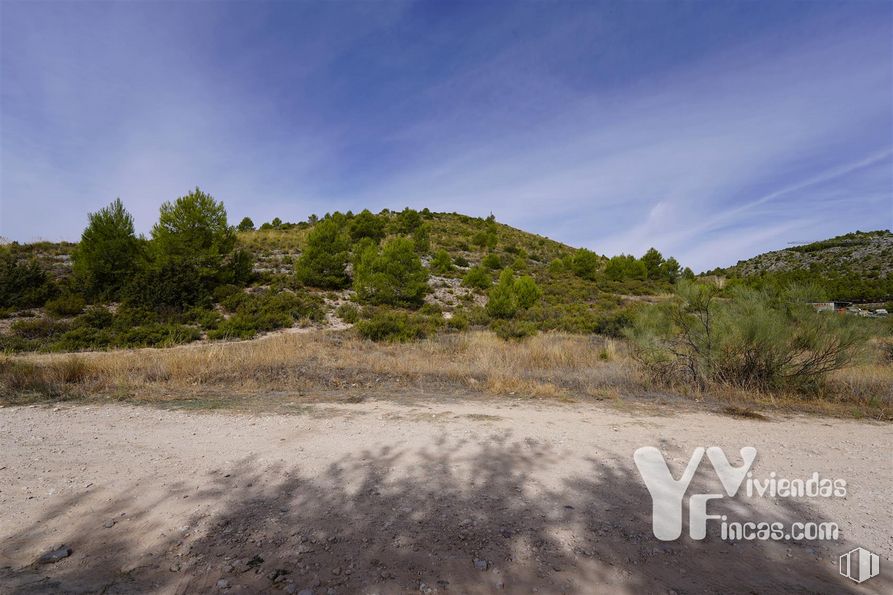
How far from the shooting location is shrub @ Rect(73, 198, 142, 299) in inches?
709

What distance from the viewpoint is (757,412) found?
607 cm

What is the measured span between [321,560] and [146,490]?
6.10 ft

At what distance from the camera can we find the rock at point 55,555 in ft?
7.63

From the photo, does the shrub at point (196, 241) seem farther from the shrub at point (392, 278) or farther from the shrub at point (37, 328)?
the shrub at point (392, 278)

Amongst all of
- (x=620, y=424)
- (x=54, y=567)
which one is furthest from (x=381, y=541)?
(x=620, y=424)

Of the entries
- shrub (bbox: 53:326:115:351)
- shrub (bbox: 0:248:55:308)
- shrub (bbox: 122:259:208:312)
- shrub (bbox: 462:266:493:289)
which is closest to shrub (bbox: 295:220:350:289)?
shrub (bbox: 122:259:208:312)

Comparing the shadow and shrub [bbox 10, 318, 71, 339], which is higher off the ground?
shrub [bbox 10, 318, 71, 339]

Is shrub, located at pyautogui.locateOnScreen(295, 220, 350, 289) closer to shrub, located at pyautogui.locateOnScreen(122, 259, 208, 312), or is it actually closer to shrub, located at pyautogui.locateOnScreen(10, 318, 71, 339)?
shrub, located at pyautogui.locateOnScreen(122, 259, 208, 312)

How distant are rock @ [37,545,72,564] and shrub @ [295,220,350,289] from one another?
72.8 ft

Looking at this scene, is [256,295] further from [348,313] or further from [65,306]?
[65,306]
